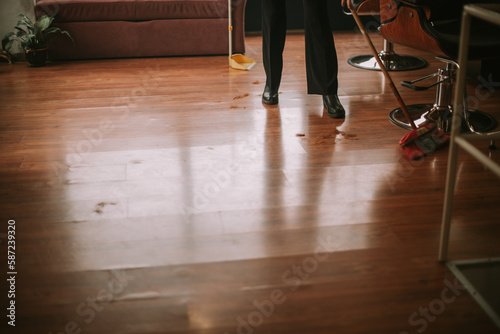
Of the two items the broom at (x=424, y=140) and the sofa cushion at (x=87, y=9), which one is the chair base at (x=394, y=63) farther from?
the sofa cushion at (x=87, y=9)

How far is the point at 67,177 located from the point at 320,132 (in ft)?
3.86

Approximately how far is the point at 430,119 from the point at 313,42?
71 centimetres

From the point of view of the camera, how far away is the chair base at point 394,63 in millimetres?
3656

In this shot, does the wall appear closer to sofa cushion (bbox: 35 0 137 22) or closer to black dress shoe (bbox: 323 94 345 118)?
sofa cushion (bbox: 35 0 137 22)

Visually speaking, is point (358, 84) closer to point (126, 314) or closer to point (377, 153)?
point (377, 153)

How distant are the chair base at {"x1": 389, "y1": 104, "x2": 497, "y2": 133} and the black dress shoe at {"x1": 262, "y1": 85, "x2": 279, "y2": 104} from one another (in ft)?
2.10

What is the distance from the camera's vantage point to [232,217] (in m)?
1.77

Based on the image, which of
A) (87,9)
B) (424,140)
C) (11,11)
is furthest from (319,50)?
(11,11)

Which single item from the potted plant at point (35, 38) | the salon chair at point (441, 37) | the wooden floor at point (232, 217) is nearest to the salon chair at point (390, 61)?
the wooden floor at point (232, 217)

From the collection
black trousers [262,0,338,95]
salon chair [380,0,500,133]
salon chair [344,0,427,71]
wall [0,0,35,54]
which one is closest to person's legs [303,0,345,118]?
black trousers [262,0,338,95]

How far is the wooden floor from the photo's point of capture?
1.33 m

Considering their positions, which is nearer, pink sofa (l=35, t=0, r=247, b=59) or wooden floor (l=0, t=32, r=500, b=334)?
wooden floor (l=0, t=32, r=500, b=334)

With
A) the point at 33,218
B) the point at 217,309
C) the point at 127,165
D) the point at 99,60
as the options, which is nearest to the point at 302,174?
the point at 127,165

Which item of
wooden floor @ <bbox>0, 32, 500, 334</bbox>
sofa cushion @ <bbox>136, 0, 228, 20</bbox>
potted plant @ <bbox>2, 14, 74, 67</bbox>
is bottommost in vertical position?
wooden floor @ <bbox>0, 32, 500, 334</bbox>
